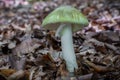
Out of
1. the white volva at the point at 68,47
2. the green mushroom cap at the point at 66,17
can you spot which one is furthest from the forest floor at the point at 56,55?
the green mushroom cap at the point at 66,17

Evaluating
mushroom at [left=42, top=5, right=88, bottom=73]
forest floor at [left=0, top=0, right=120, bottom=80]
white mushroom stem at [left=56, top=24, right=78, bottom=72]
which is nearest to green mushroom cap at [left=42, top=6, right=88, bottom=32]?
mushroom at [left=42, top=5, right=88, bottom=73]

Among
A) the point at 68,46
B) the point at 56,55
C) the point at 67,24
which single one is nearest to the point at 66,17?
the point at 67,24

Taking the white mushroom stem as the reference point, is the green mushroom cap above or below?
above

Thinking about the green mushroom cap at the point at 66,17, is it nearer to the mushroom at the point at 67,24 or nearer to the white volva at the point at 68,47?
the mushroom at the point at 67,24

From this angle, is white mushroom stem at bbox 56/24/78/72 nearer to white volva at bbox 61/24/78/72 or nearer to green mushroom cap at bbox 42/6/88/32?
white volva at bbox 61/24/78/72

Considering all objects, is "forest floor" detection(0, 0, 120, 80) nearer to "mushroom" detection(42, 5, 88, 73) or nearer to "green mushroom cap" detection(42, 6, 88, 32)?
"mushroom" detection(42, 5, 88, 73)

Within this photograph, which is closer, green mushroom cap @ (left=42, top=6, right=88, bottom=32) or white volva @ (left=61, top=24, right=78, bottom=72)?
green mushroom cap @ (left=42, top=6, right=88, bottom=32)

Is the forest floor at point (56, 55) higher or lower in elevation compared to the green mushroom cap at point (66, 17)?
lower

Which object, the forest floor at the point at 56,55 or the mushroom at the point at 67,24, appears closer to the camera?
the mushroom at the point at 67,24
